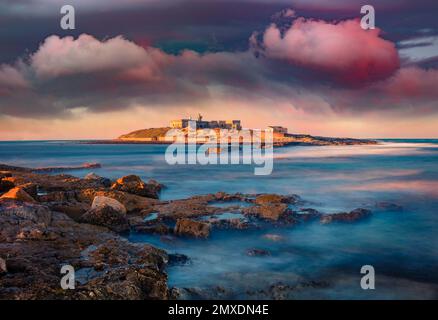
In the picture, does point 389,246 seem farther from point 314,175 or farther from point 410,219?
point 314,175

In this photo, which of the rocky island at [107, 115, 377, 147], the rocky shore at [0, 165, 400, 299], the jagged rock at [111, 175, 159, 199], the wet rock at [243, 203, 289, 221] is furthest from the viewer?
the rocky island at [107, 115, 377, 147]

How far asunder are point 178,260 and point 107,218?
134 inches

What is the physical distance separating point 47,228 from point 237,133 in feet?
428

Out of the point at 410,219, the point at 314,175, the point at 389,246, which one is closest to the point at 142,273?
the point at 389,246

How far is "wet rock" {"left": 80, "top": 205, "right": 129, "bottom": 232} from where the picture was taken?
39.7 feet

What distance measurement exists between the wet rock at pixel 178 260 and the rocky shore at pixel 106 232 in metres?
0.03

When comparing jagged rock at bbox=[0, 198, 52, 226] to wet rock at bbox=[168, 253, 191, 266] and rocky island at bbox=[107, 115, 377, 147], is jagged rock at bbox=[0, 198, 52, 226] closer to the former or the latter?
wet rock at bbox=[168, 253, 191, 266]

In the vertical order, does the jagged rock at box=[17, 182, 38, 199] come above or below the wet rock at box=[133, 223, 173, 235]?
above

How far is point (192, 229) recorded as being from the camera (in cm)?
1245

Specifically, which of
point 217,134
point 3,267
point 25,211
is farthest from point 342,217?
point 217,134

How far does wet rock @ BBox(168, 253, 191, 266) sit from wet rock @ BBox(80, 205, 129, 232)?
288 centimetres

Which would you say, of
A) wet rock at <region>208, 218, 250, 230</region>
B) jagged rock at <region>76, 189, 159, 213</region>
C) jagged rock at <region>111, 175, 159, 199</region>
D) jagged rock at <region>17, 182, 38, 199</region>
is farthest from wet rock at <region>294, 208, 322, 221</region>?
jagged rock at <region>17, 182, 38, 199</region>

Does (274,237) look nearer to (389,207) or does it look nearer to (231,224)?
(231,224)

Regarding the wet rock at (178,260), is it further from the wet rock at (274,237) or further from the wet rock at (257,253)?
the wet rock at (274,237)
